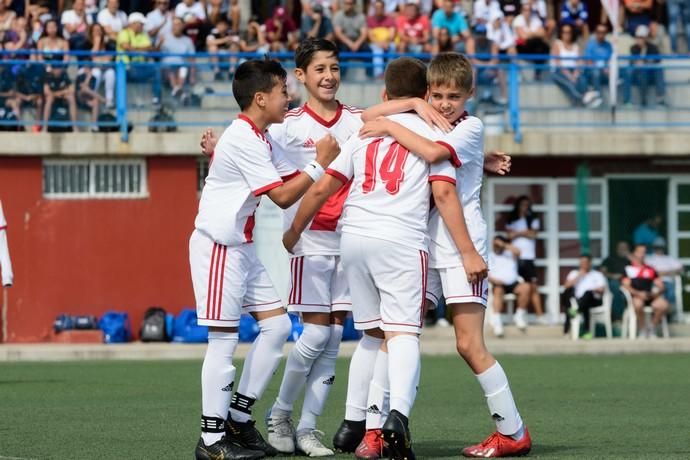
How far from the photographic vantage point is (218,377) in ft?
27.2

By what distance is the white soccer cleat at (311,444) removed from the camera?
872 centimetres

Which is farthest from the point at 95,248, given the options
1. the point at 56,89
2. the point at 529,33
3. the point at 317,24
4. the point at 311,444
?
the point at 311,444

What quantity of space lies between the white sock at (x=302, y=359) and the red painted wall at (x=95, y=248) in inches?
620

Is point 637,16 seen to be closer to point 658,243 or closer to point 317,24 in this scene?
point 658,243

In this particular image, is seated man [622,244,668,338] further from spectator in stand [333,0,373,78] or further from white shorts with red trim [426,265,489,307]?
white shorts with red trim [426,265,489,307]

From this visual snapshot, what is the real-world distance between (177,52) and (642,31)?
828 centimetres

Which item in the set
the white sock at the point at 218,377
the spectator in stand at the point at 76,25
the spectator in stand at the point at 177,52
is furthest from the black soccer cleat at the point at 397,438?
the spectator in stand at the point at 76,25

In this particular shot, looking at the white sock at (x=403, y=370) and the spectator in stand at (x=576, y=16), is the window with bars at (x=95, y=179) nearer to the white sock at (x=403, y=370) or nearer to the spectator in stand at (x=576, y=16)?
the spectator in stand at (x=576, y=16)

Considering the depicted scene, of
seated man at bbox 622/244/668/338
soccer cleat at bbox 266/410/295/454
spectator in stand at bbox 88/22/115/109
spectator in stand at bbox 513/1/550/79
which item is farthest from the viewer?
spectator in stand at bbox 513/1/550/79

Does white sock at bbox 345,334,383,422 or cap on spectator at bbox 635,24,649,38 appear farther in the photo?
cap on spectator at bbox 635,24,649,38

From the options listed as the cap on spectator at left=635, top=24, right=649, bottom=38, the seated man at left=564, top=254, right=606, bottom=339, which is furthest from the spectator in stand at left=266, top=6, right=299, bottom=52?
the cap on spectator at left=635, top=24, right=649, bottom=38

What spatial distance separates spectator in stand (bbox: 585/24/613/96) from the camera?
25450 mm

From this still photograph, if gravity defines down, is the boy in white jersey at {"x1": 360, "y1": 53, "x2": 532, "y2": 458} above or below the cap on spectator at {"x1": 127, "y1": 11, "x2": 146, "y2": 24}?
below

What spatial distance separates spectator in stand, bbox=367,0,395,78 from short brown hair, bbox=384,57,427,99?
653 inches
